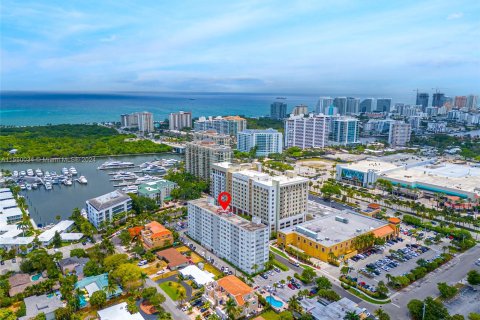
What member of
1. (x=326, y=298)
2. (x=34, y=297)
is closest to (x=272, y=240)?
(x=326, y=298)

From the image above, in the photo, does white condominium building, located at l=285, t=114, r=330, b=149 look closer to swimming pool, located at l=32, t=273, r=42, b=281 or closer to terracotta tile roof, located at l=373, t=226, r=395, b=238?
terracotta tile roof, located at l=373, t=226, r=395, b=238

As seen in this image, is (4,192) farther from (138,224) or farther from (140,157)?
(140,157)

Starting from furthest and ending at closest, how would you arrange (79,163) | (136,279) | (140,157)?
(140,157) → (79,163) → (136,279)

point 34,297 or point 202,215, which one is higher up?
point 202,215

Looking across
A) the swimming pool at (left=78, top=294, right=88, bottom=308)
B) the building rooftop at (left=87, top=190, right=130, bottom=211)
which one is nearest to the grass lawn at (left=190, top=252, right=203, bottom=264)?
the swimming pool at (left=78, top=294, right=88, bottom=308)

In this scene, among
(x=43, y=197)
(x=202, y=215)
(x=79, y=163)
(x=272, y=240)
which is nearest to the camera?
(x=202, y=215)

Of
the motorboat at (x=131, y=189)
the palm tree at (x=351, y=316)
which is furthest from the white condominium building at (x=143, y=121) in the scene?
the palm tree at (x=351, y=316)

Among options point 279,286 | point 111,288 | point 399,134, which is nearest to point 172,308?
point 111,288
